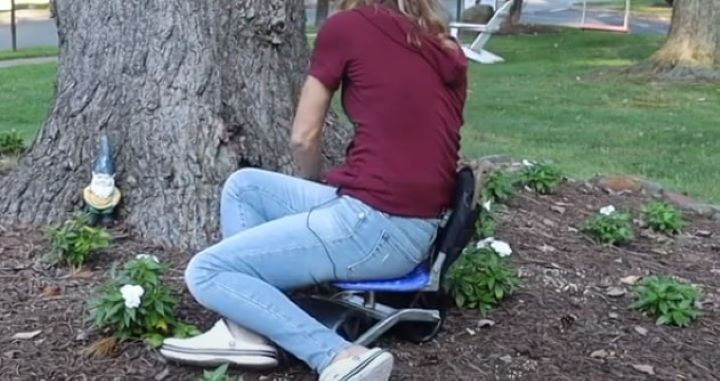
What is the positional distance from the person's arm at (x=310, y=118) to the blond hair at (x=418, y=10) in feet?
0.89

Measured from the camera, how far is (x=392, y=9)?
3734 mm

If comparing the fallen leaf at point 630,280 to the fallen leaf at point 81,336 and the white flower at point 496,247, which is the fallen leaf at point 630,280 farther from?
the fallen leaf at point 81,336

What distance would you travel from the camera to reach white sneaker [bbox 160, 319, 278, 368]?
3760 millimetres

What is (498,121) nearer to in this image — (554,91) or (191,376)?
(554,91)

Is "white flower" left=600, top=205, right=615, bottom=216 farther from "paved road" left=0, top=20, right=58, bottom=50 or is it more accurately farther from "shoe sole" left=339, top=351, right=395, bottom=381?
"paved road" left=0, top=20, right=58, bottom=50

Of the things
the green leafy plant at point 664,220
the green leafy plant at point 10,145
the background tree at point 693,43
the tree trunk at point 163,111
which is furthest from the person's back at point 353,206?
A: the background tree at point 693,43

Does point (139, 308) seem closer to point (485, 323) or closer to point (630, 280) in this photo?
point (485, 323)

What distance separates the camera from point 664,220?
19.4 feet

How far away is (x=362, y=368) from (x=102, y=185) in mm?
1688

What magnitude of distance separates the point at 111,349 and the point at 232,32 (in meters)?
1.59

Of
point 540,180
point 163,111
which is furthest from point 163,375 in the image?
point 540,180

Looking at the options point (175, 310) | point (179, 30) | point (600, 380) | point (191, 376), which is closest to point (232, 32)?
point (179, 30)

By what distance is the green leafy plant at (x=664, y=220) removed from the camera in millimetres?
5918

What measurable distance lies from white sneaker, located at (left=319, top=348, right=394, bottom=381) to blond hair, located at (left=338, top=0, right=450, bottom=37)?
0.99 meters
